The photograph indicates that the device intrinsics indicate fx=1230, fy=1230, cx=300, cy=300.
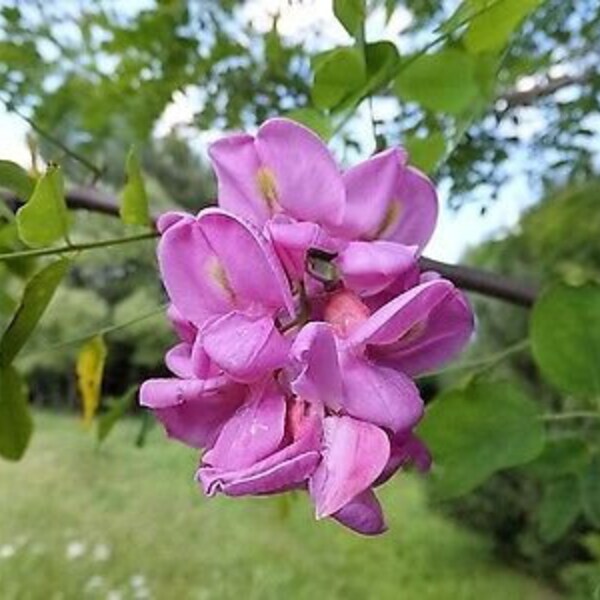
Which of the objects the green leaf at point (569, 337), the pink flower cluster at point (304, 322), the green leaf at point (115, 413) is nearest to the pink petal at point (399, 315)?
the pink flower cluster at point (304, 322)

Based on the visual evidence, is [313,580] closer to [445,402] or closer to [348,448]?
[445,402]

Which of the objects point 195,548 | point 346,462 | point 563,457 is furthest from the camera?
point 195,548

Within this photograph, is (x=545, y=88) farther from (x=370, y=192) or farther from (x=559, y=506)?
(x=370, y=192)

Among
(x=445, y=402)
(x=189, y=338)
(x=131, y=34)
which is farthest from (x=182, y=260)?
(x=131, y=34)

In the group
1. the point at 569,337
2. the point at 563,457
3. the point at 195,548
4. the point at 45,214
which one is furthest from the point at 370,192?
the point at 195,548

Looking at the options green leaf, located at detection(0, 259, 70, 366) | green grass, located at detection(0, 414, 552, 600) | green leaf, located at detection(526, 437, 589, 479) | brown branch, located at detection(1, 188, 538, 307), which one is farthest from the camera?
green grass, located at detection(0, 414, 552, 600)

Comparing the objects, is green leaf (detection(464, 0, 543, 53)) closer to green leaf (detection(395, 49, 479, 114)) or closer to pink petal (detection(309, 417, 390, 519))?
green leaf (detection(395, 49, 479, 114))

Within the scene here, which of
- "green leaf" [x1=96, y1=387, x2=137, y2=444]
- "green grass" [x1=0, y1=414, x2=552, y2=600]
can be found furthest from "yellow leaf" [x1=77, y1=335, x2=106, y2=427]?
"green grass" [x1=0, y1=414, x2=552, y2=600]
